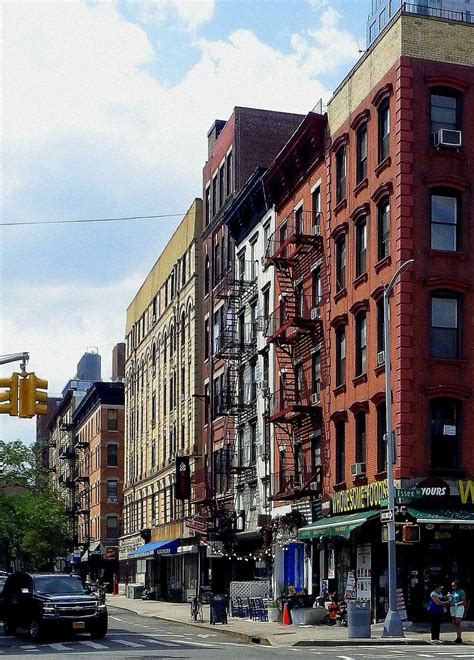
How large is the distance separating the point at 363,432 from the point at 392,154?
9.97m

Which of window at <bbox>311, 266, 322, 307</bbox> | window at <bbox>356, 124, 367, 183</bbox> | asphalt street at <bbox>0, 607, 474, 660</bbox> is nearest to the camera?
asphalt street at <bbox>0, 607, 474, 660</bbox>

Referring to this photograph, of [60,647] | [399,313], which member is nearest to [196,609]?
[399,313]

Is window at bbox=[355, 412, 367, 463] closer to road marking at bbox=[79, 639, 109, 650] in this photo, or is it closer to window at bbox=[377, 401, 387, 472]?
window at bbox=[377, 401, 387, 472]

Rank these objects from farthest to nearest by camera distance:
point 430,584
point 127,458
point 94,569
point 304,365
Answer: point 94,569 < point 127,458 < point 304,365 < point 430,584

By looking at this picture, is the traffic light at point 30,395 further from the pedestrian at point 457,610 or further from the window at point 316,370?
the window at point 316,370

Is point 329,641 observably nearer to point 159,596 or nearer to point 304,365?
point 304,365

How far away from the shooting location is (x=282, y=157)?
169 feet

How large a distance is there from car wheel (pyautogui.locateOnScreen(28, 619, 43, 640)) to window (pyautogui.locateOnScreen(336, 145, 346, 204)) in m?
21.1

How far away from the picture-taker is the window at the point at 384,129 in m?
41.1

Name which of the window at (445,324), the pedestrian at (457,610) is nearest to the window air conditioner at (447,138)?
the window at (445,324)

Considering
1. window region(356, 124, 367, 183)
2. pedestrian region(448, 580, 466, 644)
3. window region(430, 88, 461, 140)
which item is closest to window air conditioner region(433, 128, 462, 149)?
window region(430, 88, 461, 140)

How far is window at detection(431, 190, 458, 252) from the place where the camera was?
1565 inches

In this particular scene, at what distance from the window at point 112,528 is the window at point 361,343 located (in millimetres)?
67393

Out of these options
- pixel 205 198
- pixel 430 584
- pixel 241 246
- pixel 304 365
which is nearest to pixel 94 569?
pixel 205 198
